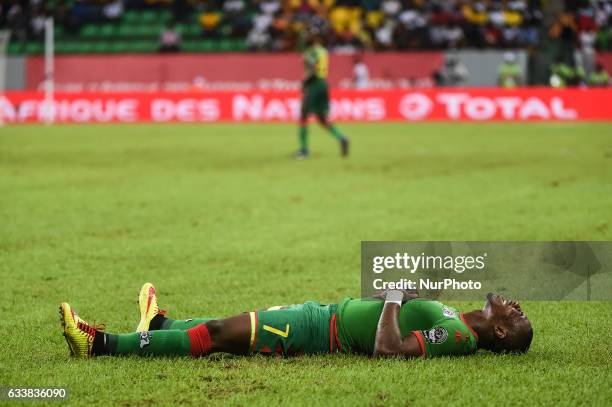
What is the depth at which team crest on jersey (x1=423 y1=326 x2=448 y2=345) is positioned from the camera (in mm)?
5820

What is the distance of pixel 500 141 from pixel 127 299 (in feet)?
54.4

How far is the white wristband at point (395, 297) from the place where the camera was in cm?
581

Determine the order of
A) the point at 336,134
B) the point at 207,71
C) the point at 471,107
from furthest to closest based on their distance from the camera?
the point at 207,71 < the point at 471,107 < the point at 336,134

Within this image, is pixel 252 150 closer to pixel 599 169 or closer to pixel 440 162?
pixel 440 162

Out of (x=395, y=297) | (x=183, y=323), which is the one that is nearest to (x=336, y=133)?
(x=183, y=323)

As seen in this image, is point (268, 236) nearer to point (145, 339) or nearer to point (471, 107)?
point (145, 339)

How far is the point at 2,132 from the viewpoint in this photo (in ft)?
89.4

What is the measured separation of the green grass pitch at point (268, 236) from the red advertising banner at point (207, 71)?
8.81 m

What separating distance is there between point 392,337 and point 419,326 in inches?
8.0

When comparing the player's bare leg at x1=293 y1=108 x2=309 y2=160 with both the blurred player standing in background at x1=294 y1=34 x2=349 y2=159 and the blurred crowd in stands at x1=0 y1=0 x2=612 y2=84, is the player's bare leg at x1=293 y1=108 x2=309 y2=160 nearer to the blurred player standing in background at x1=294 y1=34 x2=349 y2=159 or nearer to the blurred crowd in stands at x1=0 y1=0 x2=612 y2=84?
the blurred player standing in background at x1=294 y1=34 x2=349 y2=159

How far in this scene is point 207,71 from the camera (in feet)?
112

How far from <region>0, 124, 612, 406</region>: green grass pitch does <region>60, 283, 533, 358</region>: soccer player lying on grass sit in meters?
0.09

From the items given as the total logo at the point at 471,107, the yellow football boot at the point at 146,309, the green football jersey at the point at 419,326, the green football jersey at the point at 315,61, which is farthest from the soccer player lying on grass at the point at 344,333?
the total logo at the point at 471,107

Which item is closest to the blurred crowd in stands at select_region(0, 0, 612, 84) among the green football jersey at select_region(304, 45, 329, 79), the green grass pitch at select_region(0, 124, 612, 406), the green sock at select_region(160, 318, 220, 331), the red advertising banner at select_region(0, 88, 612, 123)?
the red advertising banner at select_region(0, 88, 612, 123)
